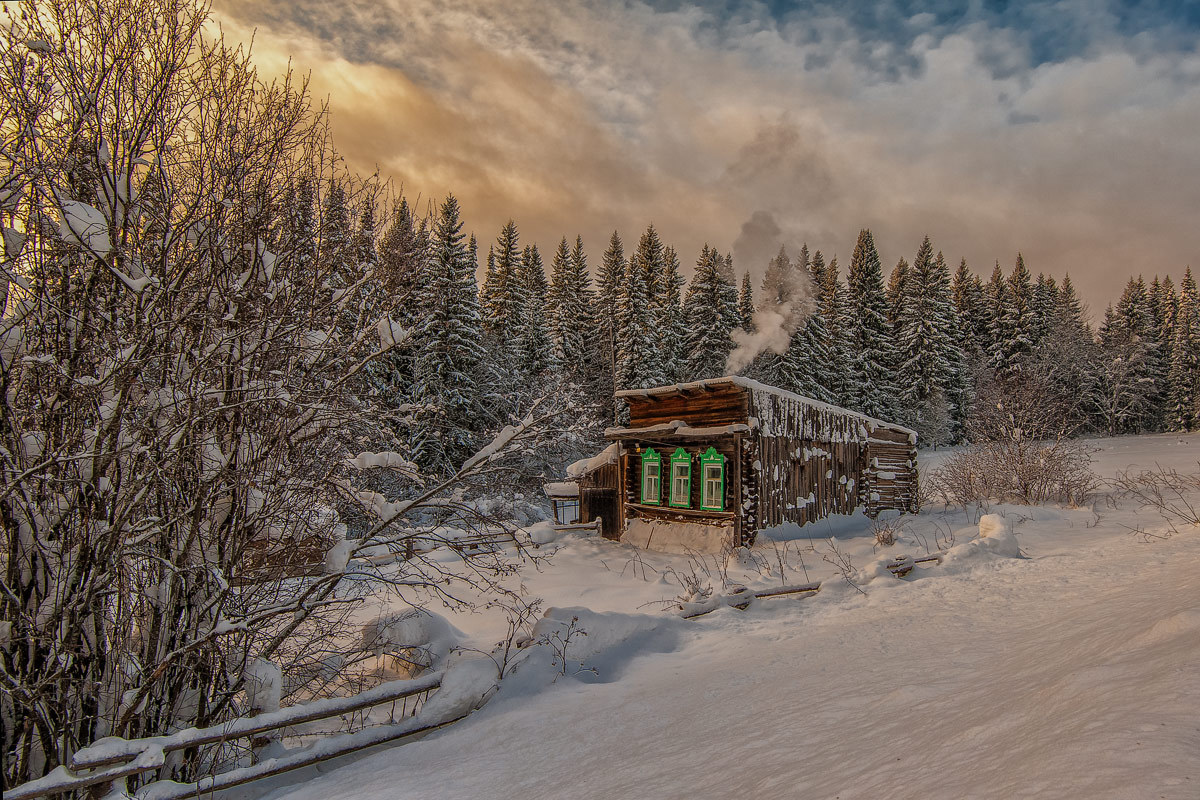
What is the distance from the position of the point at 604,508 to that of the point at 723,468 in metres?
5.01

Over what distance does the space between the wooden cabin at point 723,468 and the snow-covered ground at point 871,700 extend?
6092 millimetres

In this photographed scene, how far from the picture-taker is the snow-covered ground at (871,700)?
260 cm

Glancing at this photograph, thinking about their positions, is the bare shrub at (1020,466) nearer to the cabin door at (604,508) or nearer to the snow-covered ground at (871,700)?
the snow-covered ground at (871,700)

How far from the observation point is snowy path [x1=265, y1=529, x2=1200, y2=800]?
2516 millimetres

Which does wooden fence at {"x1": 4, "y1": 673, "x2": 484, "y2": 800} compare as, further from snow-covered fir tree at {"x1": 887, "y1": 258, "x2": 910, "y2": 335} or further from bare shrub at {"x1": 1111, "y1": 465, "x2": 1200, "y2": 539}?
snow-covered fir tree at {"x1": 887, "y1": 258, "x2": 910, "y2": 335}

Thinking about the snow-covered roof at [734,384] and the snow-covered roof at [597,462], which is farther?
the snow-covered roof at [597,462]

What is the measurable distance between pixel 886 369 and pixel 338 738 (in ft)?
144

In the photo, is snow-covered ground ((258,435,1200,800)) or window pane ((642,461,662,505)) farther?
window pane ((642,461,662,505))

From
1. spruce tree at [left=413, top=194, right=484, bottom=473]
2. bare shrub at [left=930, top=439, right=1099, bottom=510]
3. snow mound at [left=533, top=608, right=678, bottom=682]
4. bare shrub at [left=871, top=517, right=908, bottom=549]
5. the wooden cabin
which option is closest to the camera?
snow mound at [left=533, top=608, right=678, bottom=682]

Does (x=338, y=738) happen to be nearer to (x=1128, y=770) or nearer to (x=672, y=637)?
(x=672, y=637)

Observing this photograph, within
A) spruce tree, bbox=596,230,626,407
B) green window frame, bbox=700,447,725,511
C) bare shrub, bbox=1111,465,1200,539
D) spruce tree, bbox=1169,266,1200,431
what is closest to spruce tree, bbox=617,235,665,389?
spruce tree, bbox=596,230,626,407

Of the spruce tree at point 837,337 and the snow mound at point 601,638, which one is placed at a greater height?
the spruce tree at point 837,337

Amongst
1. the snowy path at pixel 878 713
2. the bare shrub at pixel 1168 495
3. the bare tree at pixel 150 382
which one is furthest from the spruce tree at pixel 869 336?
the bare tree at pixel 150 382

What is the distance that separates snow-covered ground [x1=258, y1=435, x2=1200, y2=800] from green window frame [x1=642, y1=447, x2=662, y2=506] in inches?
314
